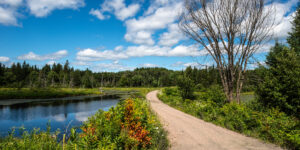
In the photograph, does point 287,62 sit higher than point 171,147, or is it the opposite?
point 287,62

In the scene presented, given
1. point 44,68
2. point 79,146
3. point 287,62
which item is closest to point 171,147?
point 79,146

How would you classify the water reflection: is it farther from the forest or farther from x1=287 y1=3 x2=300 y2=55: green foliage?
the forest

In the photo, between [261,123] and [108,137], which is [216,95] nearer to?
[261,123]

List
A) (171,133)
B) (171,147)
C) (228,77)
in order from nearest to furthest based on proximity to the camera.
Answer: (171,147) → (171,133) → (228,77)

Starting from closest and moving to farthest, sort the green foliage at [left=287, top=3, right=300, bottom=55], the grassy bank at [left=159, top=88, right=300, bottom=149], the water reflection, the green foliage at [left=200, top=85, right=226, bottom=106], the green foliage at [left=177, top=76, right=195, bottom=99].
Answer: the grassy bank at [left=159, top=88, right=300, bottom=149]
the green foliage at [left=200, top=85, right=226, bottom=106]
the water reflection
the green foliage at [left=287, top=3, right=300, bottom=55]
the green foliage at [left=177, top=76, right=195, bottom=99]

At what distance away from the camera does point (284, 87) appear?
33.5ft

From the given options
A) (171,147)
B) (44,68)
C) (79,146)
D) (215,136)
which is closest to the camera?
(79,146)

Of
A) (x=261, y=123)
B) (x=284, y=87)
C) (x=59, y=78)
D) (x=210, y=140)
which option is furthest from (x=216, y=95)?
(x=59, y=78)

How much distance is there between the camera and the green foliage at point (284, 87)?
32.3 ft

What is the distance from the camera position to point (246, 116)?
314 inches

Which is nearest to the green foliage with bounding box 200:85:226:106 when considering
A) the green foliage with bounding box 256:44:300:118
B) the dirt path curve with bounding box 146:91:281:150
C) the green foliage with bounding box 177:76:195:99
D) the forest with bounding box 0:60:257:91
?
the green foliage with bounding box 256:44:300:118

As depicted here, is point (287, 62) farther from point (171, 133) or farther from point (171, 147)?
point (171, 147)

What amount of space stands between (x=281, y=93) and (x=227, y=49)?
4.78 metres

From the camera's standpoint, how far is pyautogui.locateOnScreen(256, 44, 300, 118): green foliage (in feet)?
32.3
